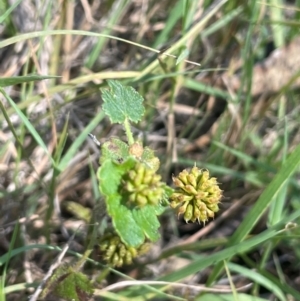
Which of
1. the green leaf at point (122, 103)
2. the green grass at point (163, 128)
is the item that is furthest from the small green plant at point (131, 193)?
the green grass at point (163, 128)

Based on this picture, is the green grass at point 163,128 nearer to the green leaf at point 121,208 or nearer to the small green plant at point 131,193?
the small green plant at point 131,193

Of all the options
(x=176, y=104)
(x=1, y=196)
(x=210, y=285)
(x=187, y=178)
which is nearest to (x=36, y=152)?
(x=1, y=196)

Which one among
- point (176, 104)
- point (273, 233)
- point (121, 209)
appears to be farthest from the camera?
point (176, 104)

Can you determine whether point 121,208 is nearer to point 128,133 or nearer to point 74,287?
point 128,133

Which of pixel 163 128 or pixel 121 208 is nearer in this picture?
pixel 121 208

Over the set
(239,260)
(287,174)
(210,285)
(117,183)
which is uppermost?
(117,183)

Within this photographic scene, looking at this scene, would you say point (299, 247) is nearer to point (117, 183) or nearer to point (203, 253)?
point (203, 253)

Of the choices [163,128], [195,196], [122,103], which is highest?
[122,103]

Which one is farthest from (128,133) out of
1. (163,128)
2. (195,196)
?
(163,128)
